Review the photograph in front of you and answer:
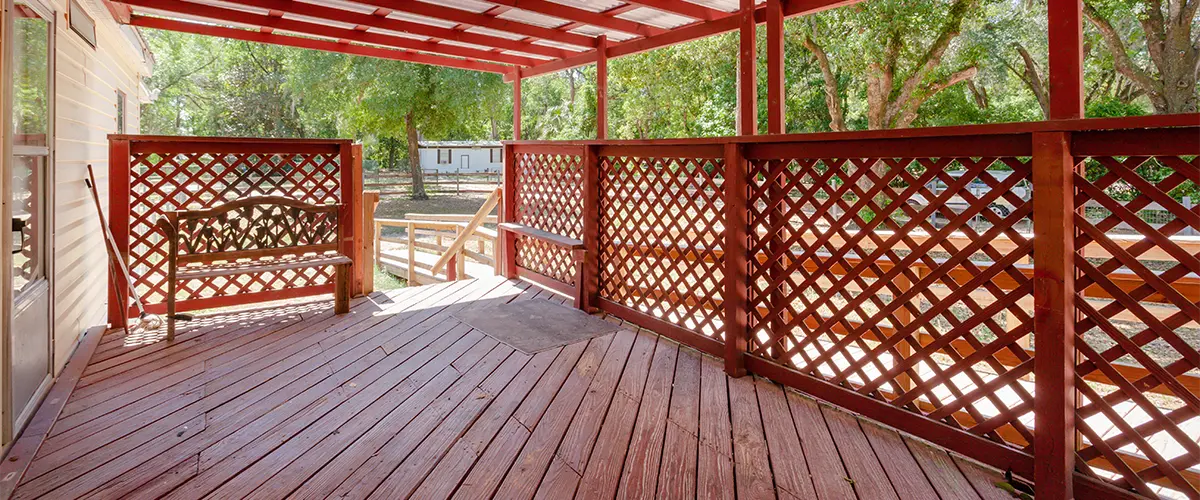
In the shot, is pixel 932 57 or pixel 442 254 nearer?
pixel 442 254

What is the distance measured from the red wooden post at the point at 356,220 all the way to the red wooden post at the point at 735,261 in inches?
108

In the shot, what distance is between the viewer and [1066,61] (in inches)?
77.3

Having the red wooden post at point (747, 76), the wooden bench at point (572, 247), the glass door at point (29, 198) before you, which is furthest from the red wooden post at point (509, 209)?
the glass door at point (29, 198)

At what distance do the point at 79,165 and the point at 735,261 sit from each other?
3728 millimetres

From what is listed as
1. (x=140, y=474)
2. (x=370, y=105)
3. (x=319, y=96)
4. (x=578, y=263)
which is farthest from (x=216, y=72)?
(x=140, y=474)

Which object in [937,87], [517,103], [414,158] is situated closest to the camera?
[517,103]

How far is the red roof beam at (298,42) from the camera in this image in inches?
175

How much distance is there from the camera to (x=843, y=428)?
2404mm

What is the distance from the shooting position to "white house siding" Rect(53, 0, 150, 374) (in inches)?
122

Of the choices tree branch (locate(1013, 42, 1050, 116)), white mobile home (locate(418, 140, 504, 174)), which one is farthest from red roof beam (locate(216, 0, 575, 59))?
white mobile home (locate(418, 140, 504, 174))

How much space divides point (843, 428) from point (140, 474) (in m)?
2.42

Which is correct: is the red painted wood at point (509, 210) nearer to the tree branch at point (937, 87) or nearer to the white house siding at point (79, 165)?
the white house siding at point (79, 165)

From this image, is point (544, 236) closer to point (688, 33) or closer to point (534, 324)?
point (534, 324)

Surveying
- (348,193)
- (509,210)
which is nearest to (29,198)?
(348,193)
